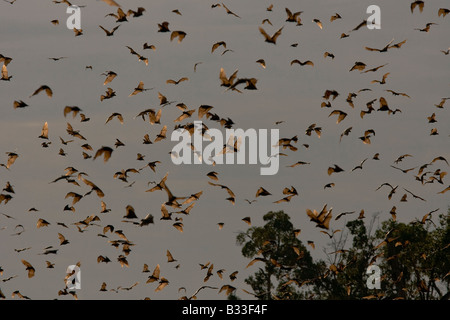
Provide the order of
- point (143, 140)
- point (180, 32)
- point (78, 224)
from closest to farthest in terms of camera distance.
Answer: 1. point (180, 32)
2. point (78, 224)
3. point (143, 140)

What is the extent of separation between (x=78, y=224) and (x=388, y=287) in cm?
3600

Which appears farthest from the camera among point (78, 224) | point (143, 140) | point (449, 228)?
point (449, 228)
